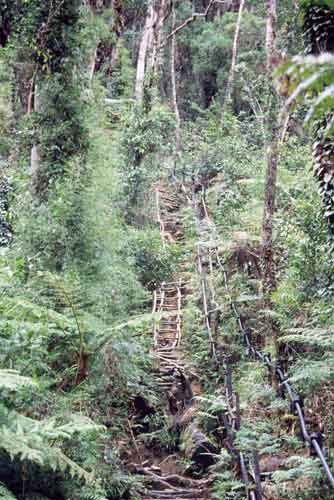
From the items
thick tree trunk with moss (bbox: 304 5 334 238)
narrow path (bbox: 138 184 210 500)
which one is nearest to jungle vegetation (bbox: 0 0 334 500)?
thick tree trunk with moss (bbox: 304 5 334 238)

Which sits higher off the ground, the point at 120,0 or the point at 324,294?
the point at 120,0

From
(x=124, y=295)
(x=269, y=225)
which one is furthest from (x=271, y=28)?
(x=124, y=295)

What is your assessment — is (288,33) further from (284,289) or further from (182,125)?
(182,125)

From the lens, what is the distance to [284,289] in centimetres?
655

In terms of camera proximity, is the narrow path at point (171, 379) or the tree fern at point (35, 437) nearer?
the tree fern at point (35, 437)

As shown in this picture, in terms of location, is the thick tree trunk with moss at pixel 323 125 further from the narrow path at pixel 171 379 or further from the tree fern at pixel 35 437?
the tree fern at pixel 35 437

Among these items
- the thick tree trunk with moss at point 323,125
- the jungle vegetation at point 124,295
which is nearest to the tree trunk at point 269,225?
the jungle vegetation at point 124,295

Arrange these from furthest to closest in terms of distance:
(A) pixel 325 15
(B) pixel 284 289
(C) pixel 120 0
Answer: (C) pixel 120 0 < (B) pixel 284 289 < (A) pixel 325 15

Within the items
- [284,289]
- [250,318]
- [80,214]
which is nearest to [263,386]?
[284,289]

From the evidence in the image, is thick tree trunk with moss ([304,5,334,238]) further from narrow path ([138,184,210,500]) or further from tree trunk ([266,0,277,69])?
tree trunk ([266,0,277,69])

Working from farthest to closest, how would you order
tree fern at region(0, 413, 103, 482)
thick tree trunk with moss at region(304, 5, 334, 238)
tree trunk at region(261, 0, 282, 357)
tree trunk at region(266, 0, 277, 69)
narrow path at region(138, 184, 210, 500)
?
1. tree trunk at region(266, 0, 277, 69)
2. tree trunk at region(261, 0, 282, 357)
3. narrow path at region(138, 184, 210, 500)
4. thick tree trunk with moss at region(304, 5, 334, 238)
5. tree fern at region(0, 413, 103, 482)

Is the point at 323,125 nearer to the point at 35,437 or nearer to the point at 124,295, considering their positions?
the point at 35,437

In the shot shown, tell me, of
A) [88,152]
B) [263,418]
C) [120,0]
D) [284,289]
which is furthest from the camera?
[120,0]

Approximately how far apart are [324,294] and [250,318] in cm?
271
